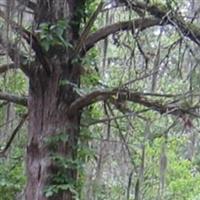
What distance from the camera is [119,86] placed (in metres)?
3.59

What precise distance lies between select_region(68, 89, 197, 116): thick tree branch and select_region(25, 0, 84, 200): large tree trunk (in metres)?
0.11

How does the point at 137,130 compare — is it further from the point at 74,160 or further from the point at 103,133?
the point at 74,160

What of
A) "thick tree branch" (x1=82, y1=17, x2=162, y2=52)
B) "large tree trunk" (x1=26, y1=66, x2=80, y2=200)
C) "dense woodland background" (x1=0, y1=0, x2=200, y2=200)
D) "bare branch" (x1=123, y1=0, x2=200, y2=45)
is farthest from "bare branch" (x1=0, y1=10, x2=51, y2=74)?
"bare branch" (x1=123, y1=0, x2=200, y2=45)

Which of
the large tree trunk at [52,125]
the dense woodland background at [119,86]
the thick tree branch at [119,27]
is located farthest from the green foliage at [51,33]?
the thick tree branch at [119,27]

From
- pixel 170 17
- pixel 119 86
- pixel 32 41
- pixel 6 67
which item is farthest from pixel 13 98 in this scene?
pixel 170 17

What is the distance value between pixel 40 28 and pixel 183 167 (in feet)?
15.3

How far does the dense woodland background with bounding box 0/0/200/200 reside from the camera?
358cm

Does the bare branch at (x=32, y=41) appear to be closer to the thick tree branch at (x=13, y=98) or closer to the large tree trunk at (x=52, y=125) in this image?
the large tree trunk at (x=52, y=125)

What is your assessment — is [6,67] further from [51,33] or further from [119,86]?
[119,86]

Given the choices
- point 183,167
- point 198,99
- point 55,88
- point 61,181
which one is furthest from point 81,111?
point 183,167

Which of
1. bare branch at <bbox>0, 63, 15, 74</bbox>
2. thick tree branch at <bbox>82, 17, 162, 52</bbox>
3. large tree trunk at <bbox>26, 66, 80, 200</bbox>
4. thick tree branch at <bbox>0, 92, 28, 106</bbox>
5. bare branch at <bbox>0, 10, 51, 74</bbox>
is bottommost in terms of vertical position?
large tree trunk at <bbox>26, 66, 80, 200</bbox>

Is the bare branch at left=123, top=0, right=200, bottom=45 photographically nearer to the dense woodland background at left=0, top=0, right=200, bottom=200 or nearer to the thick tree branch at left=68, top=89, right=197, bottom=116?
the dense woodland background at left=0, top=0, right=200, bottom=200

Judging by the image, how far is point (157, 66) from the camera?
3590 millimetres

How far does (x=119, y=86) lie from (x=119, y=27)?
0.61m
